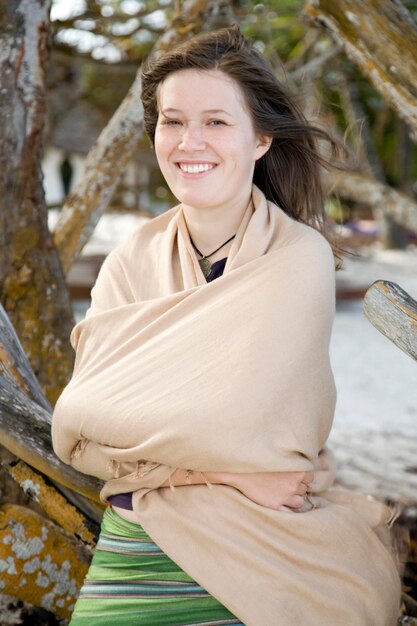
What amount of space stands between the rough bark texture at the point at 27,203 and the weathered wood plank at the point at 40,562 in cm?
74

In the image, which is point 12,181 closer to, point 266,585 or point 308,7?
point 308,7

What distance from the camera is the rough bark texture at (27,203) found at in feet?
10.8

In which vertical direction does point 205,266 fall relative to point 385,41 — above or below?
below

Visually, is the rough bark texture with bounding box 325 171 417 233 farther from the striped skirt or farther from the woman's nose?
the striped skirt

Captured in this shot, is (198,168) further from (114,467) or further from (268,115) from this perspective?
(114,467)

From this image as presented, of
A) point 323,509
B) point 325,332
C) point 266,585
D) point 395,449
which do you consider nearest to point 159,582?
point 266,585

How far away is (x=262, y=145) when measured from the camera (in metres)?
2.13

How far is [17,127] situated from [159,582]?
196cm

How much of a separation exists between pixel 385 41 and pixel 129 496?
1.65 m

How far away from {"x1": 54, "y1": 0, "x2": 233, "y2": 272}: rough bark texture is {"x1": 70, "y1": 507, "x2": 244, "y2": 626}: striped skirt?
193cm

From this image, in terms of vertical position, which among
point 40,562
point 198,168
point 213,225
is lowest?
point 40,562

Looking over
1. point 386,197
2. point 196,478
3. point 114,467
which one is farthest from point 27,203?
point 386,197

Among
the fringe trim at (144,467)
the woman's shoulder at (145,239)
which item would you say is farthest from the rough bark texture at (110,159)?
the fringe trim at (144,467)

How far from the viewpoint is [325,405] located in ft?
6.44
